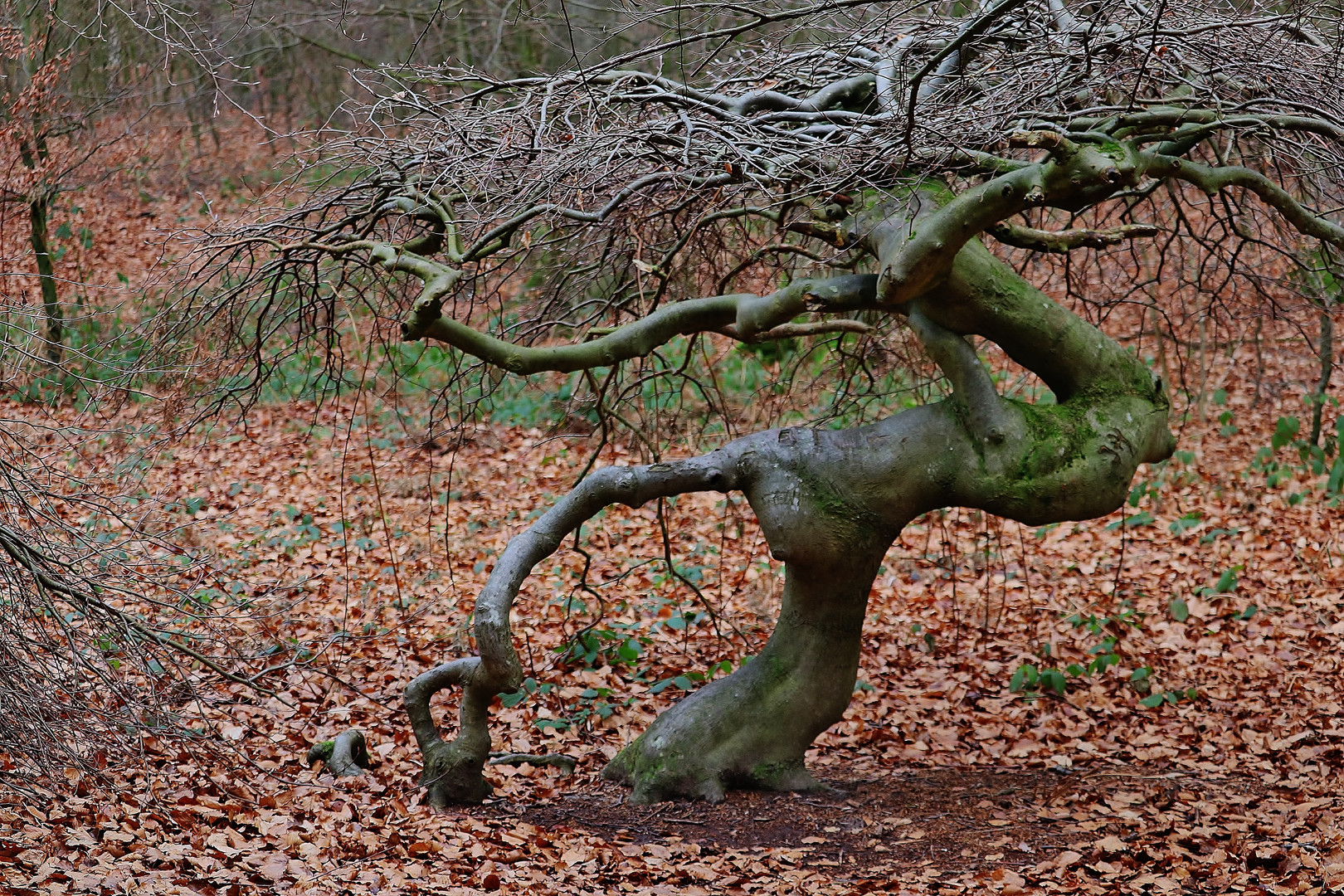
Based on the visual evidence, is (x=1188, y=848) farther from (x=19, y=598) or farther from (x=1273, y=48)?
(x=19, y=598)

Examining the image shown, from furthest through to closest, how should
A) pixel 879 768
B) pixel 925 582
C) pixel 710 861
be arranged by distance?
pixel 925 582 → pixel 879 768 → pixel 710 861

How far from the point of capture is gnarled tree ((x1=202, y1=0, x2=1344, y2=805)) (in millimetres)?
4352

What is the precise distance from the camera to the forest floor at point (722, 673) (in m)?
4.39

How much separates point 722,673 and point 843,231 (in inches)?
121

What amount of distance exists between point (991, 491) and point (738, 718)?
1.43 metres

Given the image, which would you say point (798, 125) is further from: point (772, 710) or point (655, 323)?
point (772, 710)

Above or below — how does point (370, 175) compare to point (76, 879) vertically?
above

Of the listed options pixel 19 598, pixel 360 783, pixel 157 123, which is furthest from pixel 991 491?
pixel 157 123

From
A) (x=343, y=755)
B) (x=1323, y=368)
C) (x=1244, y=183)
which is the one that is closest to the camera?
(x=1244, y=183)

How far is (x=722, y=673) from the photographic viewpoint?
281 inches

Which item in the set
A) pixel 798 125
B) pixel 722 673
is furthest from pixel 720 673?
pixel 798 125

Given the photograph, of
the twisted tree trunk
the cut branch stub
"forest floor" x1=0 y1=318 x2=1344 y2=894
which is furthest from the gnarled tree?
"forest floor" x1=0 y1=318 x2=1344 y2=894

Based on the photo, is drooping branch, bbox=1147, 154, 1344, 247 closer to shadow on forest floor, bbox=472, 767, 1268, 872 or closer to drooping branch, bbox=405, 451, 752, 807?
drooping branch, bbox=405, 451, 752, 807

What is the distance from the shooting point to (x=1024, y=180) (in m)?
4.06
